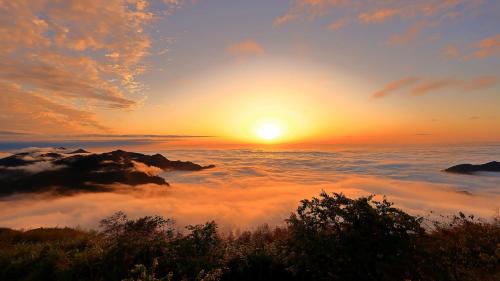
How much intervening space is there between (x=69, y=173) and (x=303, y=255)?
15156 cm

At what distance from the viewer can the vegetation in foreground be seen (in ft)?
30.0

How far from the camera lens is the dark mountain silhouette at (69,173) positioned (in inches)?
4911

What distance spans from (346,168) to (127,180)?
9846 centimetres

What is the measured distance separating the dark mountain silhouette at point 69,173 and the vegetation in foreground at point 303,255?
5030 inches

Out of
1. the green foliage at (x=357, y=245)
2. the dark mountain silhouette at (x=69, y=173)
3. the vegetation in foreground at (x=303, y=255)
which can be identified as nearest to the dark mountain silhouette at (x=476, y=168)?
the dark mountain silhouette at (x=69, y=173)

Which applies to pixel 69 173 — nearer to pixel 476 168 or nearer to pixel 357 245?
pixel 357 245

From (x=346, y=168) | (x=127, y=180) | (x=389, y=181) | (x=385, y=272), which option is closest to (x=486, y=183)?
(x=389, y=181)

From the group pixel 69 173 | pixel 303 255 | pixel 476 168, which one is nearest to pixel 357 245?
pixel 303 255

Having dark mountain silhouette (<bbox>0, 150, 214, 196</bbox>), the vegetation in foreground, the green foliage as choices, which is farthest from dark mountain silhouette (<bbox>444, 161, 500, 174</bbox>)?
the green foliage

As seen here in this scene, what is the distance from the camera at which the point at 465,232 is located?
1389 cm

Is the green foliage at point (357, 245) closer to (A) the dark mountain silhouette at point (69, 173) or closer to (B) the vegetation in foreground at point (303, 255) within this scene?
(B) the vegetation in foreground at point (303, 255)

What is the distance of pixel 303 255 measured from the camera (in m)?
9.56

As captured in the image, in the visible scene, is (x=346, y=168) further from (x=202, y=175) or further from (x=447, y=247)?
(x=447, y=247)

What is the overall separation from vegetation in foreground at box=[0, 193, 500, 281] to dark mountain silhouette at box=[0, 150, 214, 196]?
128 meters
